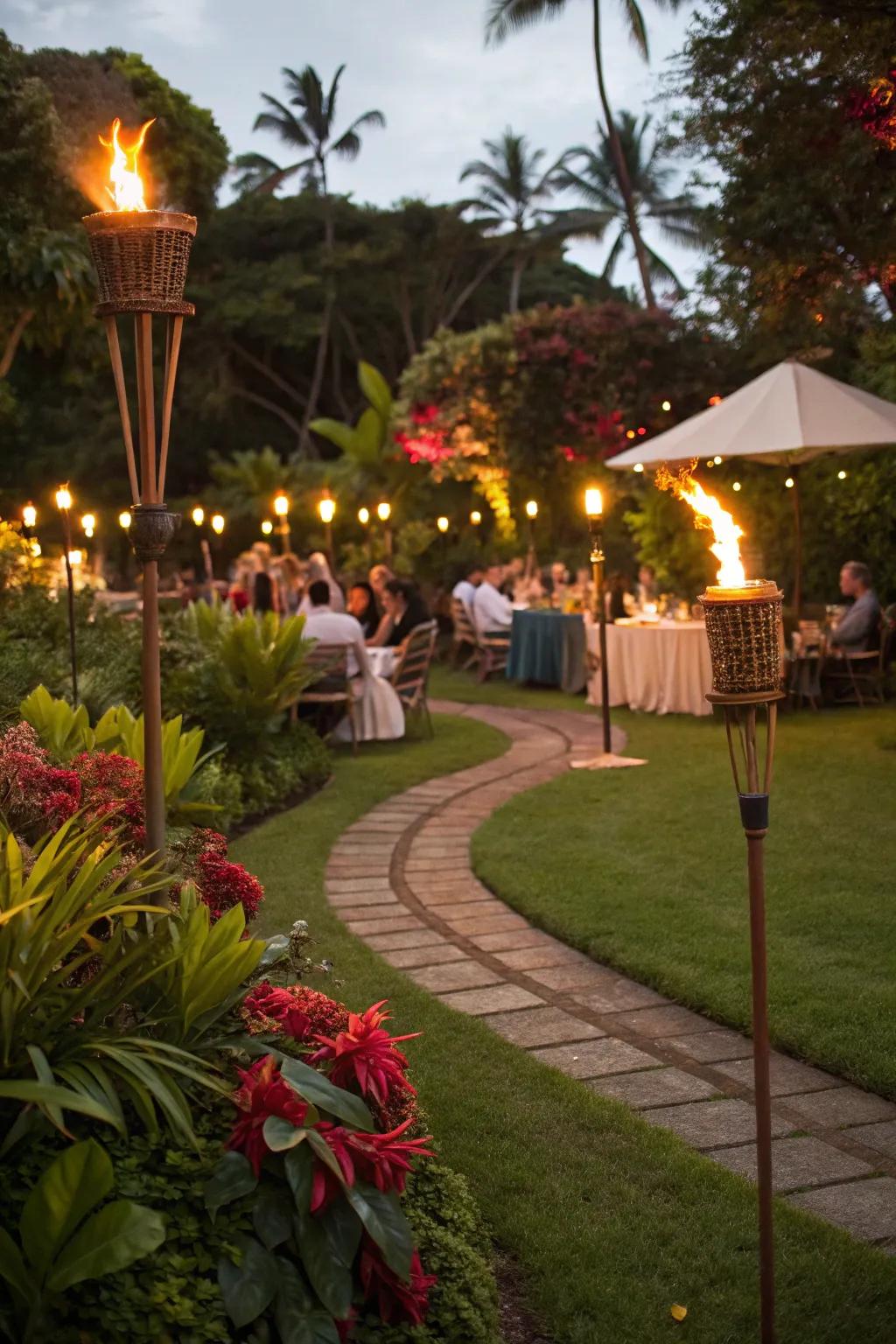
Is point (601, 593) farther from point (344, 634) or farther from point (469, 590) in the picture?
point (469, 590)

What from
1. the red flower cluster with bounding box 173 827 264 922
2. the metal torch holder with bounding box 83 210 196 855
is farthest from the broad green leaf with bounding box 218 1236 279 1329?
the red flower cluster with bounding box 173 827 264 922

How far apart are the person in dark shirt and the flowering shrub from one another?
896 centimetres

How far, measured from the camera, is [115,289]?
122 inches

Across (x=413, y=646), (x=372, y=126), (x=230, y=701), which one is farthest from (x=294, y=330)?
(x=230, y=701)

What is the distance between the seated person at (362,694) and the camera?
9.99m

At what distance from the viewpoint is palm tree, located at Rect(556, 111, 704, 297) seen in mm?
32844

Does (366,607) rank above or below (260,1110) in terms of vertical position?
above

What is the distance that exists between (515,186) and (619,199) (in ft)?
8.76

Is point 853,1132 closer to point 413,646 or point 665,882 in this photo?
point 665,882

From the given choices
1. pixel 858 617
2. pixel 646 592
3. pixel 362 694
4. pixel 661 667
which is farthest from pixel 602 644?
pixel 646 592

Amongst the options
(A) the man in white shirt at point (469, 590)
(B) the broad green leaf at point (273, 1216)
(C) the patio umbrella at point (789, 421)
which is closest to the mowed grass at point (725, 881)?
(B) the broad green leaf at point (273, 1216)

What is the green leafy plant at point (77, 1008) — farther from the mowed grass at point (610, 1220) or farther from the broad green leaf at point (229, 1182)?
the mowed grass at point (610, 1220)

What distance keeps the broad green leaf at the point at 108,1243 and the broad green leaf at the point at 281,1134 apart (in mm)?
249

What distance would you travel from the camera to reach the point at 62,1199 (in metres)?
2.19
